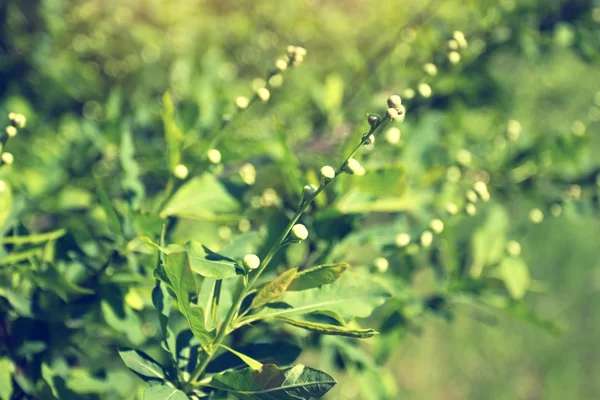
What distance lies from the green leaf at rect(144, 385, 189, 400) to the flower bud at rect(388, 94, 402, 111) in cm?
68

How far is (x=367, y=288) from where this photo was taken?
1.12 meters

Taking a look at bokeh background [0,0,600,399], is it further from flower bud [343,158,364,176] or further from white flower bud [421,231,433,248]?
flower bud [343,158,364,176]

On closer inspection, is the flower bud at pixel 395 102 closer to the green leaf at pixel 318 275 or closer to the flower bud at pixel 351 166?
the flower bud at pixel 351 166

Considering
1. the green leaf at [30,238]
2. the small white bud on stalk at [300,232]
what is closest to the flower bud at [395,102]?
the small white bud on stalk at [300,232]

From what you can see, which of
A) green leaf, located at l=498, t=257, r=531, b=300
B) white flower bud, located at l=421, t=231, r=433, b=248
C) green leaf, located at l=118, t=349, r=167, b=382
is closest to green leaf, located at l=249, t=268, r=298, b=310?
green leaf, located at l=118, t=349, r=167, b=382

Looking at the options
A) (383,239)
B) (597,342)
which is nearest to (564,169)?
(383,239)

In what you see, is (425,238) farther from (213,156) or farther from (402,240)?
(213,156)

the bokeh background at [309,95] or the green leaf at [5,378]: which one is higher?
the bokeh background at [309,95]

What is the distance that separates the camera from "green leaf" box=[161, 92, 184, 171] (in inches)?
52.1

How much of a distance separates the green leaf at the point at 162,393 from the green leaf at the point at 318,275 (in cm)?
31

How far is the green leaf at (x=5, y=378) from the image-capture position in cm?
122

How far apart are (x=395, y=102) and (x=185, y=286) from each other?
0.51 metres

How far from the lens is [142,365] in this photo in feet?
3.50

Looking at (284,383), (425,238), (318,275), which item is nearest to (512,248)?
(425,238)
